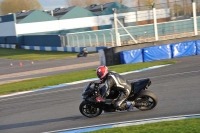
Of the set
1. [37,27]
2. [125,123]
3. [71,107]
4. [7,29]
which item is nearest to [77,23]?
[37,27]

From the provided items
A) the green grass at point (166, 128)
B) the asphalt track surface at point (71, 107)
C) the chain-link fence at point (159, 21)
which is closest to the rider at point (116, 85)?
the asphalt track surface at point (71, 107)

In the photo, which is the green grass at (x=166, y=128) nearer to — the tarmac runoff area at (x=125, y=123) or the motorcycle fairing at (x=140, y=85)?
the tarmac runoff area at (x=125, y=123)

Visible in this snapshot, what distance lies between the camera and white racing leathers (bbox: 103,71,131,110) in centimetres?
1063

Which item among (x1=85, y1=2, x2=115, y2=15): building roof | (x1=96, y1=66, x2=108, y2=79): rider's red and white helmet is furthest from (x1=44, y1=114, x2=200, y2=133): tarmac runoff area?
(x1=85, y1=2, x2=115, y2=15): building roof

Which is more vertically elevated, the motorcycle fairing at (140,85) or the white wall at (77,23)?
the white wall at (77,23)

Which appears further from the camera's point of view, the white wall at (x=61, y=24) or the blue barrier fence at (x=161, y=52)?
the white wall at (x=61, y=24)

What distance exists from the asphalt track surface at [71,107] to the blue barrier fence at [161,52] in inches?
322

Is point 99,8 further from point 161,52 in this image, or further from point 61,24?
point 161,52

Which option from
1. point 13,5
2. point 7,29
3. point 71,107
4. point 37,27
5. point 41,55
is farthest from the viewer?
point 13,5

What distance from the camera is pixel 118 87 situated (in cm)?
1074

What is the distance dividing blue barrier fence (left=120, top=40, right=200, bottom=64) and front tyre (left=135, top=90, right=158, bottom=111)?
51.5 feet

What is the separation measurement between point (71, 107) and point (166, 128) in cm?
487

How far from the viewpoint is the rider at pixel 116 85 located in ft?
34.9

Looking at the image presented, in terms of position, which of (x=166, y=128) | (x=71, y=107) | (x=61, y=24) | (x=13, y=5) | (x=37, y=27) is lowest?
(x=71, y=107)
